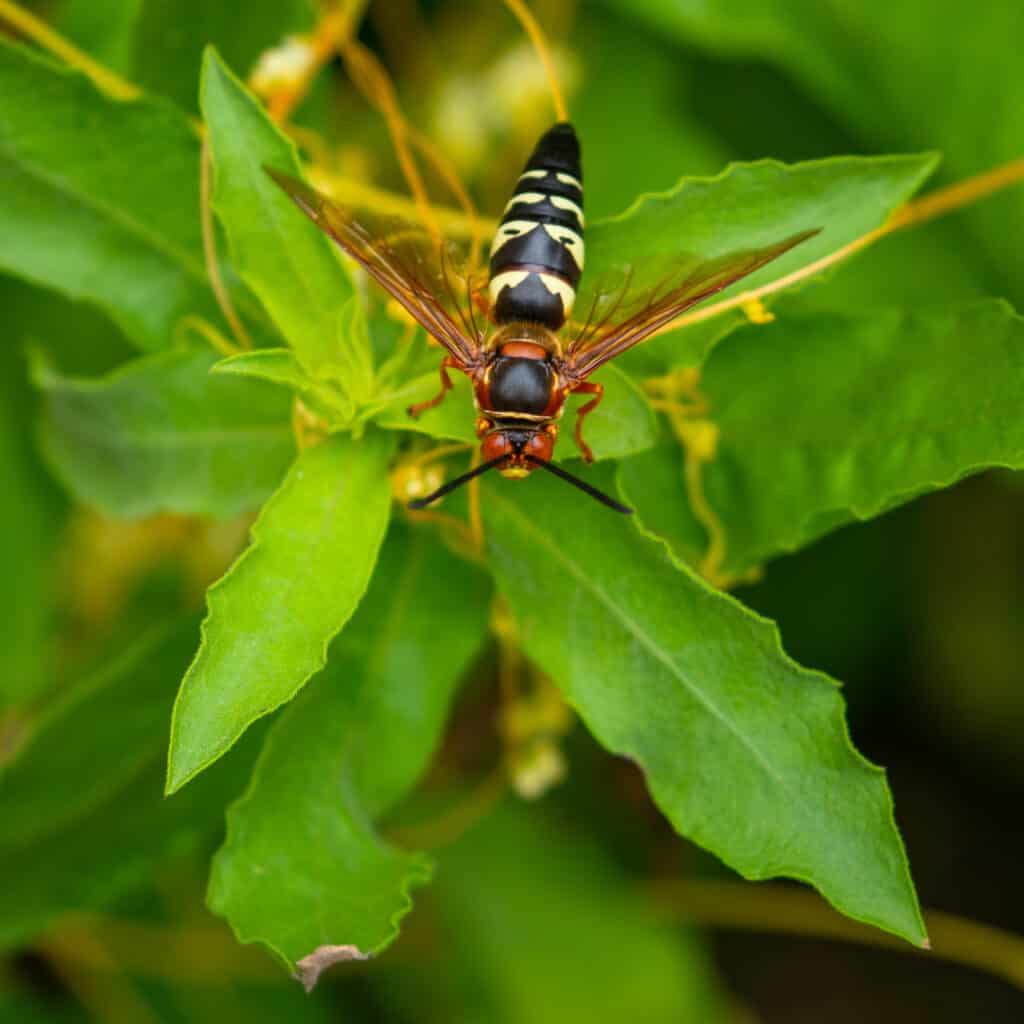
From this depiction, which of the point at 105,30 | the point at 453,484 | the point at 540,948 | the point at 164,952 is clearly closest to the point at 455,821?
the point at 540,948

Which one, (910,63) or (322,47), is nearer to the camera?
(322,47)

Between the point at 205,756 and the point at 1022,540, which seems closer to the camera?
the point at 205,756

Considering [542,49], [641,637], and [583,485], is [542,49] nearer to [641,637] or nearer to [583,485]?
[583,485]

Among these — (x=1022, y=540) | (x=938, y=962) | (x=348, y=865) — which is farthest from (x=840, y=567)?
(x=348, y=865)

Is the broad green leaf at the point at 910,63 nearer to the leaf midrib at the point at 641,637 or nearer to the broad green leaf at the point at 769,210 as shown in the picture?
the broad green leaf at the point at 769,210

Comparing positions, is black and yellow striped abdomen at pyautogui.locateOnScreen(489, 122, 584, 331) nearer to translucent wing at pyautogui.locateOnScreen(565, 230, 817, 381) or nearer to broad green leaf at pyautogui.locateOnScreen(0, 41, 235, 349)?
translucent wing at pyautogui.locateOnScreen(565, 230, 817, 381)

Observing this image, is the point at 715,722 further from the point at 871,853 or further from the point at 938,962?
the point at 938,962

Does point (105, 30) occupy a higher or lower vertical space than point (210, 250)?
higher
